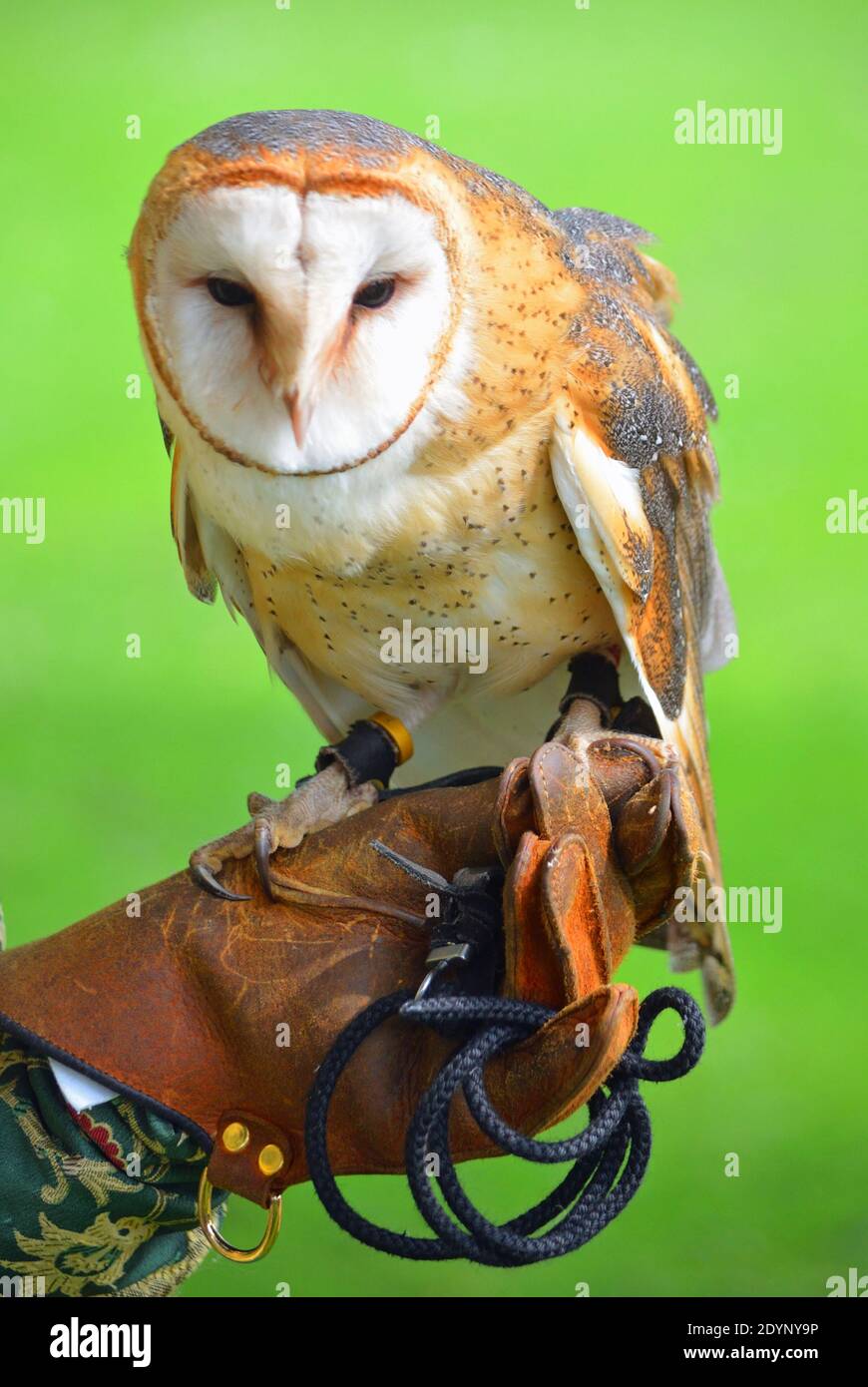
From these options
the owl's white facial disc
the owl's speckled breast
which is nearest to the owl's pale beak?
the owl's white facial disc

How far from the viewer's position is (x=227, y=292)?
1.08 meters

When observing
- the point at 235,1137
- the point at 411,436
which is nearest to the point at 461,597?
the point at 411,436

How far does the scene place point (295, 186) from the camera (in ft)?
3.34

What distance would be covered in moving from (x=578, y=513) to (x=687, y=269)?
6.69 feet

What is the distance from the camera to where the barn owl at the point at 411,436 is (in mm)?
1050

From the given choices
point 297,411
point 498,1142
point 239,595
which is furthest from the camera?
point 239,595

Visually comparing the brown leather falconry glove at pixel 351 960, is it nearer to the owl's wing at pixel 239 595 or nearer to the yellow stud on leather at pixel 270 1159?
the yellow stud on leather at pixel 270 1159

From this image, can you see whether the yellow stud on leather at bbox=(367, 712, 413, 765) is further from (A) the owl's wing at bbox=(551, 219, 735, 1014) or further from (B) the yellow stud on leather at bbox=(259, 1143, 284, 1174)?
(B) the yellow stud on leather at bbox=(259, 1143, 284, 1174)

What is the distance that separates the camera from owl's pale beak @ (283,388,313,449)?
42.0 inches

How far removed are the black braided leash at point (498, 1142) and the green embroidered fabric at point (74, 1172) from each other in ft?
0.52

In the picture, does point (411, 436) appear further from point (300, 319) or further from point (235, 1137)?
point (235, 1137)

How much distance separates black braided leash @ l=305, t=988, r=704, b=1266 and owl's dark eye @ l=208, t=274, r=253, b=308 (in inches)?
18.7

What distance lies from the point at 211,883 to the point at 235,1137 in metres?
0.18

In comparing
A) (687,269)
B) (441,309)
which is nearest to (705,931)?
(441,309)
